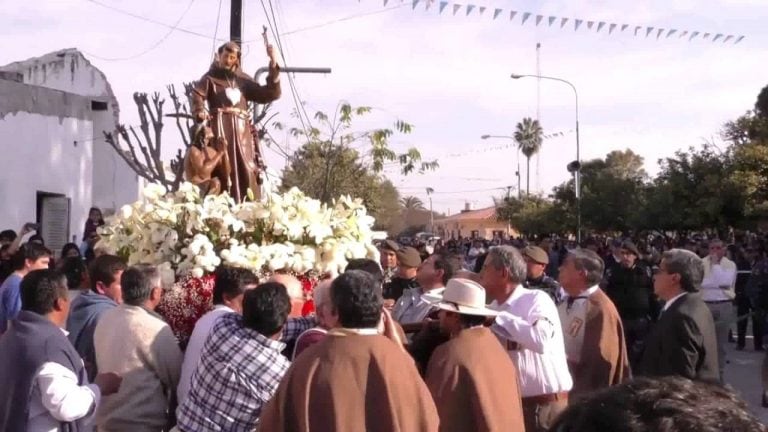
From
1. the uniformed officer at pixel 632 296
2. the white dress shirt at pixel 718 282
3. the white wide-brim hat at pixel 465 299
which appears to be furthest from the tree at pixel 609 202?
the white wide-brim hat at pixel 465 299

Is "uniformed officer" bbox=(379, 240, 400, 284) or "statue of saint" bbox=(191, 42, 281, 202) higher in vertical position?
"statue of saint" bbox=(191, 42, 281, 202)

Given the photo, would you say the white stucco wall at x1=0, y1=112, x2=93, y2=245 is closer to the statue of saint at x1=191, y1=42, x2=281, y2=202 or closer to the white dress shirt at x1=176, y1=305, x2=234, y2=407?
the statue of saint at x1=191, y1=42, x2=281, y2=202

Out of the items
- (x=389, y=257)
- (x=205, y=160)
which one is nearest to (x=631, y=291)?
(x=389, y=257)

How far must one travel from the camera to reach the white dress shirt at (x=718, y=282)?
40.3ft

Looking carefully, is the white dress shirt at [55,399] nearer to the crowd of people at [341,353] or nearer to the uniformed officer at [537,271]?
the crowd of people at [341,353]

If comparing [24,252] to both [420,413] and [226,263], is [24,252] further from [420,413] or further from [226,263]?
[420,413]

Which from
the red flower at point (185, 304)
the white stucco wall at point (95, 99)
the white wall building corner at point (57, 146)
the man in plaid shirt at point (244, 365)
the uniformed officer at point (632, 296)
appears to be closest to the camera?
the man in plaid shirt at point (244, 365)

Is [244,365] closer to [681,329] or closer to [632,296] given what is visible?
[681,329]

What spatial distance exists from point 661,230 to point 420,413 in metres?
32.9

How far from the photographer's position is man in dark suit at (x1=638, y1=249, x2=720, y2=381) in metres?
5.72

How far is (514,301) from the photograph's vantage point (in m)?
5.69

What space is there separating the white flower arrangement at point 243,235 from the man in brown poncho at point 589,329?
1.44 metres

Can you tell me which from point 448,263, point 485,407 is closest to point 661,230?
point 448,263

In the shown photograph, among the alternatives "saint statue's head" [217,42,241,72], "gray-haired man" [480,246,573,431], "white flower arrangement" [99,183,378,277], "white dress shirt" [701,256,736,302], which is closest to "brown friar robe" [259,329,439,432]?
"gray-haired man" [480,246,573,431]
